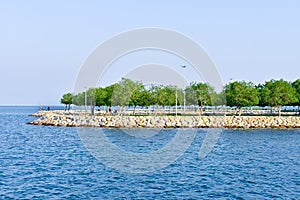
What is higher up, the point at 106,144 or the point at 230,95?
the point at 230,95

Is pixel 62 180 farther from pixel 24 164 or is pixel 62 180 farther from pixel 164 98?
pixel 164 98

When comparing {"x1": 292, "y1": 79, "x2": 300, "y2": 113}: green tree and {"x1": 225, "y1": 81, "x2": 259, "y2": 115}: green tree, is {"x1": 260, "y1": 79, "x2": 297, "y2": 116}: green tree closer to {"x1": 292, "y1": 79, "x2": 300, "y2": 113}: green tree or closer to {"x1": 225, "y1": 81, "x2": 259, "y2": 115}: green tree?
{"x1": 292, "y1": 79, "x2": 300, "y2": 113}: green tree

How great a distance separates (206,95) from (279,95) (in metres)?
17.7

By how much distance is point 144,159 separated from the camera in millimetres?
31438

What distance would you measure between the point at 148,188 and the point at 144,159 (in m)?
9.76

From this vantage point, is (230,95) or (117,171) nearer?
(117,171)

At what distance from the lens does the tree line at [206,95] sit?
7869 centimetres

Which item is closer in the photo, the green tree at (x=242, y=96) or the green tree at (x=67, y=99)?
the green tree at (x=242, y=96)

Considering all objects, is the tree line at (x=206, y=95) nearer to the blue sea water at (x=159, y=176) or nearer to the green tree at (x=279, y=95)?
the green tree at (x=279, y=95)

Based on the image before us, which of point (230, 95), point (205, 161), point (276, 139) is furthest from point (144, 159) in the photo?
point (230, 95)

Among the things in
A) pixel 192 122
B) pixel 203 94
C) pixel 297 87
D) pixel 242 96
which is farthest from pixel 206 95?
pixel 192 122

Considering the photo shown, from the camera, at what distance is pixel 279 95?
78562mm

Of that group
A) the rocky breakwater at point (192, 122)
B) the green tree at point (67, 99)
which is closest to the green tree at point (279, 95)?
the rocky breakwater at point (192, 122)

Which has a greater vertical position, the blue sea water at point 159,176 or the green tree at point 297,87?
the green tree at point 297,87
